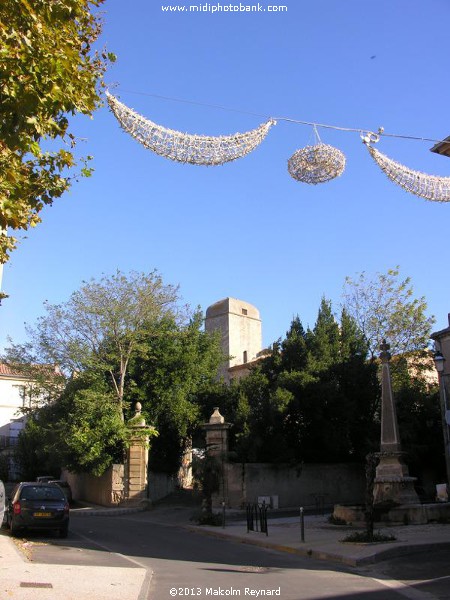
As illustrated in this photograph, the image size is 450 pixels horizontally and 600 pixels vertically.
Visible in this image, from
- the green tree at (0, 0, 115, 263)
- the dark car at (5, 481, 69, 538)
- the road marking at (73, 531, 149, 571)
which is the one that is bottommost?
the road marking at (73, 531, 149, 571)

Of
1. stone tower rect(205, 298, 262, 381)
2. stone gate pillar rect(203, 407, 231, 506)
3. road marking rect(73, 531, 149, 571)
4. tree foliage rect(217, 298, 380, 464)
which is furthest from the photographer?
stone tower rect(205, 298, 262, 381)

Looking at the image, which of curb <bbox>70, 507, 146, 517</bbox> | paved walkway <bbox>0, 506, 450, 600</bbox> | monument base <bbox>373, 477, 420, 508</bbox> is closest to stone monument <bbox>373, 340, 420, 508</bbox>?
monument base <bbox>373, 477, 420, 508</bbox>

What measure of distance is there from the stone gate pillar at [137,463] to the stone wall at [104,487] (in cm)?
58

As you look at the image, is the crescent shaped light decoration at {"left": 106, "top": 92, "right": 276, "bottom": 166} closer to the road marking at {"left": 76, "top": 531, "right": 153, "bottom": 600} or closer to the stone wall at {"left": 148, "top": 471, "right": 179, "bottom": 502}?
the road marking at {"left": 76, "top": 531, "right": 153, "bottom": 600}

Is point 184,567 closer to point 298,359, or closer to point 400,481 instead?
point 400,481

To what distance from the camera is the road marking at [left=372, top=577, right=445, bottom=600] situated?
807cm

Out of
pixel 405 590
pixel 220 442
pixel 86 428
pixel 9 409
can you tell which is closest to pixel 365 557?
pixel 405 590

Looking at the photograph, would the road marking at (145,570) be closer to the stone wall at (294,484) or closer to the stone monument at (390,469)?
the stone monument at (390,469)

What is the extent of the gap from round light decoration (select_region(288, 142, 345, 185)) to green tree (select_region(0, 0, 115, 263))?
451cm

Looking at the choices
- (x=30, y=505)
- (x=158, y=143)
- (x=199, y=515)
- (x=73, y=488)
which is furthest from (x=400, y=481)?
(x=73, y=488)

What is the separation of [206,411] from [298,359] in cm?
538

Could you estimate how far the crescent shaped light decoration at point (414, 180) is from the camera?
37.2 feet

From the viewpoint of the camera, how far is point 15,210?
6.94m

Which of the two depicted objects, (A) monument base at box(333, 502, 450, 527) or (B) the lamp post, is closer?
(A) monument base at box(333, 502, 450, 527)
